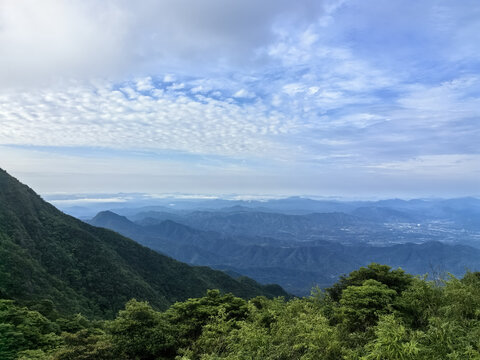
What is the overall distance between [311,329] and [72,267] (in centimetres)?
8648

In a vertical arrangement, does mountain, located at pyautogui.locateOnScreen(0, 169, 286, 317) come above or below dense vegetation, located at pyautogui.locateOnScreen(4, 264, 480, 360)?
below

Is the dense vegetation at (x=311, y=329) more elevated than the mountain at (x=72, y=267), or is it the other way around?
the dense vegetation at (x=311, y=329)

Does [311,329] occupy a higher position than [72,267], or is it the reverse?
[311,329]

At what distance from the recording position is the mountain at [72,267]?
59094 millimetres

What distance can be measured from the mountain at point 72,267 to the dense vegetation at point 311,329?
117 ft

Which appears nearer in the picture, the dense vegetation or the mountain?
the dense vegetation

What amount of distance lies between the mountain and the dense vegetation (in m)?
35.7

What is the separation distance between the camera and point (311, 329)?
13227 mm

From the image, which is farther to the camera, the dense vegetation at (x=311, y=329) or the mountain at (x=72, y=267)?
the mountain at (x=72, y=267)

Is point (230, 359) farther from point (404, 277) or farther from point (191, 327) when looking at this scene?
point (404, 277)

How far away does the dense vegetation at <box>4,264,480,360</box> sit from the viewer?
9625 millimetres

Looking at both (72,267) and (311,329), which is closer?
(311,329)

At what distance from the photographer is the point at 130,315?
61.6 ft

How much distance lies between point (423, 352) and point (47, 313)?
150 feet
